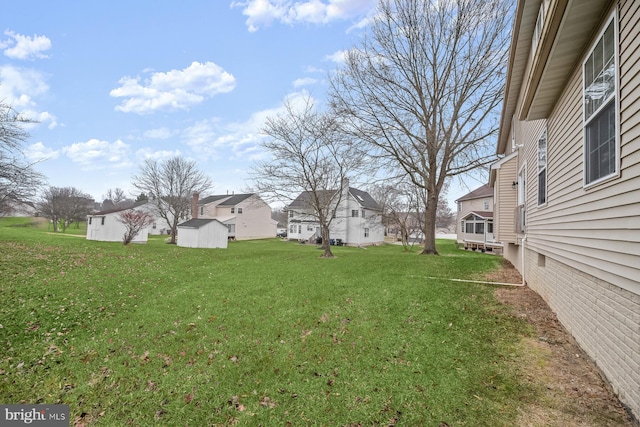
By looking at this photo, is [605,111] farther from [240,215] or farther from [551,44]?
[240,215]

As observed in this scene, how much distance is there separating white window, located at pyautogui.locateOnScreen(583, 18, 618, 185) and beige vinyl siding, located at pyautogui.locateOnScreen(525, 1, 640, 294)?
181 millimetres

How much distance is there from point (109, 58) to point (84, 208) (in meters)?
49.9

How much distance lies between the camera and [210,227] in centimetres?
2597

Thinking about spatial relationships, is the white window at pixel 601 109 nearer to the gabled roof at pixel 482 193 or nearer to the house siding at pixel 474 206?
the house siding at pixel 474 206

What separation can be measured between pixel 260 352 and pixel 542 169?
7.76 metres

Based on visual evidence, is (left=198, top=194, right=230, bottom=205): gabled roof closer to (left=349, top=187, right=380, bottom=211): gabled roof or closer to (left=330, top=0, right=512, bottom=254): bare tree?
(left=349, top=187, right=380, bottom=211): gabled roof

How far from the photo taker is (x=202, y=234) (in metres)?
25.5

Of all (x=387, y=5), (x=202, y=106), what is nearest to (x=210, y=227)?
(x=202, y=106)

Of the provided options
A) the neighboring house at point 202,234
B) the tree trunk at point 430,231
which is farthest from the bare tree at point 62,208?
the tree trunk at point 430,231

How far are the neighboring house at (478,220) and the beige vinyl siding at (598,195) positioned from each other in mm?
22758

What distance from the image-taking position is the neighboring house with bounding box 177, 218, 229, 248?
83.5 ft

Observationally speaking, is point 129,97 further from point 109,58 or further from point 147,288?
point 147,288

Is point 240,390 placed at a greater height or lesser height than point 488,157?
lesser

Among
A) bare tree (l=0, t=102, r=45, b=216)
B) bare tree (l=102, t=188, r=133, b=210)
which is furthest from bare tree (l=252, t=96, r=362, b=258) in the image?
bare tree (l=102, t=188, r=133, b=210)
